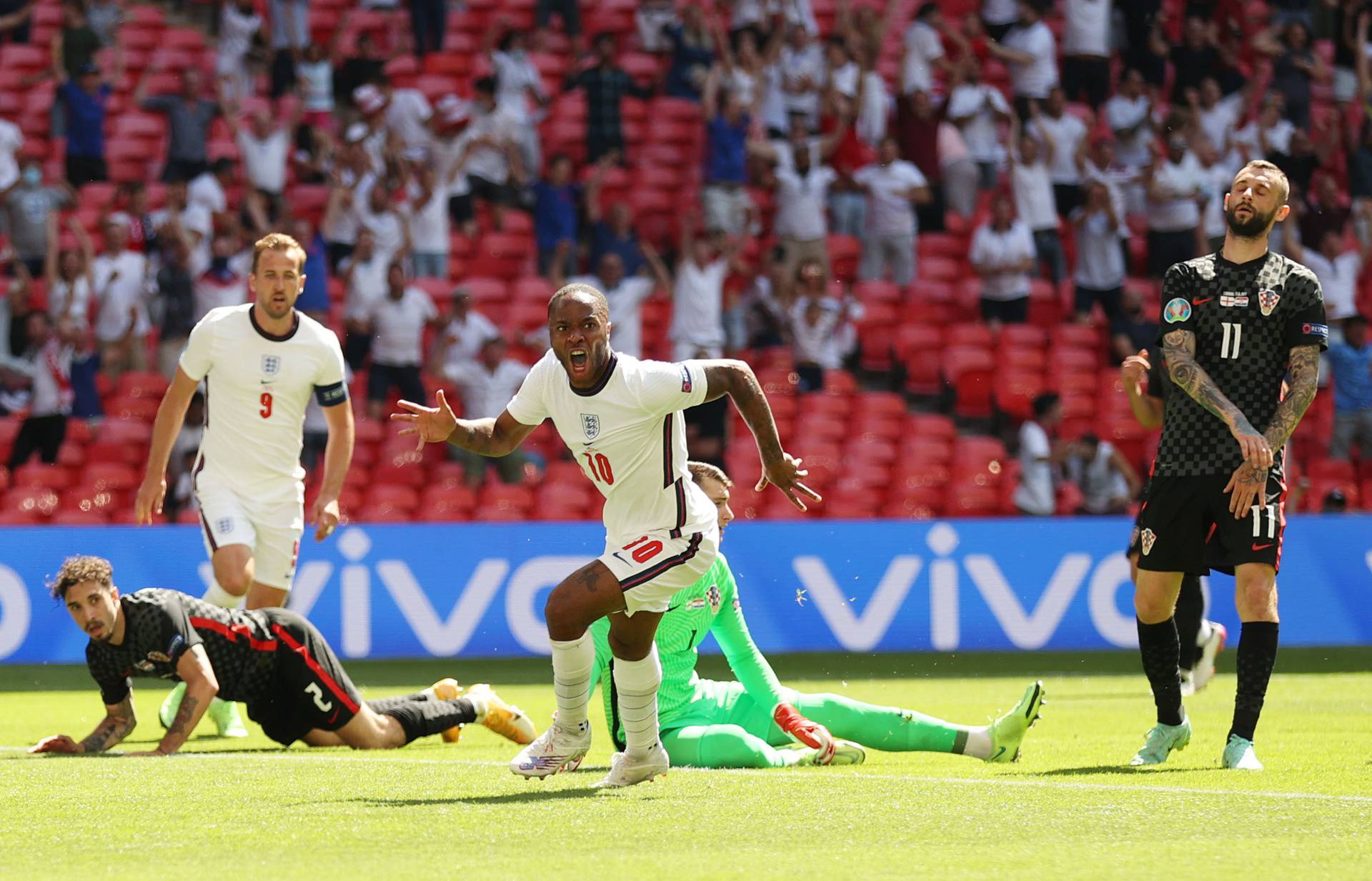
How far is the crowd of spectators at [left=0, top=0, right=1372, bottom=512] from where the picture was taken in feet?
54.9

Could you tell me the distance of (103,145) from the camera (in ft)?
61.4

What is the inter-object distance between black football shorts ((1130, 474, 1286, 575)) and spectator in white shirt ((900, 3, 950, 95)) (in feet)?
40.1

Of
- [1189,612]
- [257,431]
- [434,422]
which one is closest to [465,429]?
[434,422]

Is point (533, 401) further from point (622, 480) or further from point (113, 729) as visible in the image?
point (113, 729)

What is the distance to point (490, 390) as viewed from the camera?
16281 millimetres

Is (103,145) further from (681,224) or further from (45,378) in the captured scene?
(681,224)

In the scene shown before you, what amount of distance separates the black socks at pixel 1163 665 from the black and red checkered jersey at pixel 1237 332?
625 mm

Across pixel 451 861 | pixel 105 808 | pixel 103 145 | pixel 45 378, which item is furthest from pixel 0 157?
pixel 451 861

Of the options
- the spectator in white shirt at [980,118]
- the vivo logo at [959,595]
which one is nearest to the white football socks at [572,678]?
the vivo logo at [959,595]

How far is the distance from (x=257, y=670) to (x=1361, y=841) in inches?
183

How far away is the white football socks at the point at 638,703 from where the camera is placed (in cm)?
655

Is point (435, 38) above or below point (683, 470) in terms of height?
above

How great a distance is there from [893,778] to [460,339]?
33.9ft

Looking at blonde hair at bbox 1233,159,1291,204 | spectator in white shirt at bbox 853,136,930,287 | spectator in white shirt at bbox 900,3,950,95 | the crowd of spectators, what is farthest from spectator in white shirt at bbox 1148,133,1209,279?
blonde hair at bbox 1233,159,1291,204
